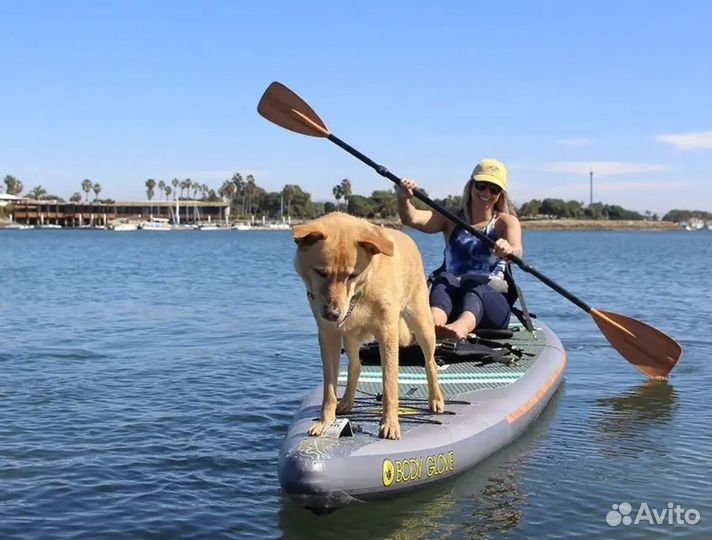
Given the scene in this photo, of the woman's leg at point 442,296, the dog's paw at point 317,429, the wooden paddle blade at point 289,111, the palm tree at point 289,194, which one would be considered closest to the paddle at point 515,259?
the wooden paddle blade at point 289,111

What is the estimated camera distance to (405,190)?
7746 mm

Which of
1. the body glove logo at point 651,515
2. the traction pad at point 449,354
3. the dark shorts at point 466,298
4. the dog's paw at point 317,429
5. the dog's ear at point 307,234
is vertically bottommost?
the body glove logo at point 651,515

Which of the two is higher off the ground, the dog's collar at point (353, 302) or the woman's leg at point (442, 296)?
the dog's collar at point (353, 302)

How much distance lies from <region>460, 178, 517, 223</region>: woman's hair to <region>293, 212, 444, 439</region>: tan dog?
120 inches

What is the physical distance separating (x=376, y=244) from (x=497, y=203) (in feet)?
14.3

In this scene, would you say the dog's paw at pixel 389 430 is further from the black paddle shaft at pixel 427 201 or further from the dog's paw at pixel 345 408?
the black paddle shaft at pixel 427 201

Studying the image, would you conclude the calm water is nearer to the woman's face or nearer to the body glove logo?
the body glove logo

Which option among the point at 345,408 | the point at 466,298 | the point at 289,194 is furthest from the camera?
the point at 289,194

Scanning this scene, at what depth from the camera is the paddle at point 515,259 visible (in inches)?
325

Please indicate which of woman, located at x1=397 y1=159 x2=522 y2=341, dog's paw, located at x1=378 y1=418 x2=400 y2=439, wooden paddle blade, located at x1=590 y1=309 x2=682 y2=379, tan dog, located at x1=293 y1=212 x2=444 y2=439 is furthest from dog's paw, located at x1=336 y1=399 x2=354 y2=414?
wooden paddle blade, located at x1=590 y1=309 x2=682 y2=379

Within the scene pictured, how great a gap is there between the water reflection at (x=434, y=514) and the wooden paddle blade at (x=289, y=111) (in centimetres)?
392

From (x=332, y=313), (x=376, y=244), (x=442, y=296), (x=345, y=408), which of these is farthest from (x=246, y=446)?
(x=376, y=244)

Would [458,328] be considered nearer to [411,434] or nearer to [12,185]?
[411,434]

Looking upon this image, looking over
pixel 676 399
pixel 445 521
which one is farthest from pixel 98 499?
pixel 676 399
